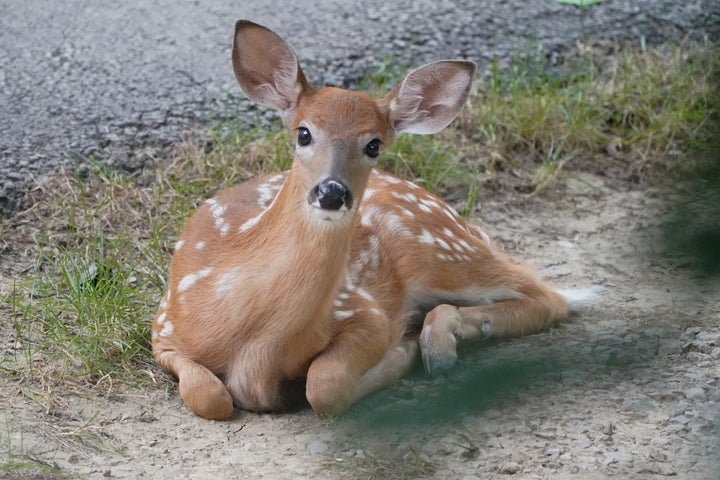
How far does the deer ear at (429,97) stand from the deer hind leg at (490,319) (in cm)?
72

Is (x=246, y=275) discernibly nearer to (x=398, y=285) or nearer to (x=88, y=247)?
(x=398, y=285)

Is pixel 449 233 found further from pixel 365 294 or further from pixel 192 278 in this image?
pixel 192 278

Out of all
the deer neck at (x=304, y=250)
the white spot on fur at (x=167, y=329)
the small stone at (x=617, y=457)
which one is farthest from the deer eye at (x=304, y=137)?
the small stone at (x=617, y=457)

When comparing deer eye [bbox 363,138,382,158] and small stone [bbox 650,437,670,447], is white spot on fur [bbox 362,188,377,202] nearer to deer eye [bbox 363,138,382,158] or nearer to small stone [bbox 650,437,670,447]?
deer eye [bbox 363,138,382,158]

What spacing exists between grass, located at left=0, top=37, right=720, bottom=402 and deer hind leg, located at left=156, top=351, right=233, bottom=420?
0.32 metres

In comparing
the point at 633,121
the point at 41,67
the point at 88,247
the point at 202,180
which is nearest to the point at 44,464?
the point at 88,247

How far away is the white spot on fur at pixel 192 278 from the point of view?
3.94m

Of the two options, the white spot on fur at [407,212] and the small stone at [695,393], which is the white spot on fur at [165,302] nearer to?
the white spot on fur at [407,212]

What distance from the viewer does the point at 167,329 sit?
13.0ft

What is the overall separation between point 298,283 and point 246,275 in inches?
7.8

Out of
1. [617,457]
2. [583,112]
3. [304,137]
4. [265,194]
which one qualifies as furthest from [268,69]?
[583,112]

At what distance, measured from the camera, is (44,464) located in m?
3.34

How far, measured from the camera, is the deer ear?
392 centimetres

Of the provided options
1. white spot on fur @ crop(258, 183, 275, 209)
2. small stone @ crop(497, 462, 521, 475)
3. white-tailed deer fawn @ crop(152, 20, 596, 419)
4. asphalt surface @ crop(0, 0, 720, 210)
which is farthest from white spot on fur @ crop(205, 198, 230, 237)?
small stone @ crop(497, 462, 521, 475)
